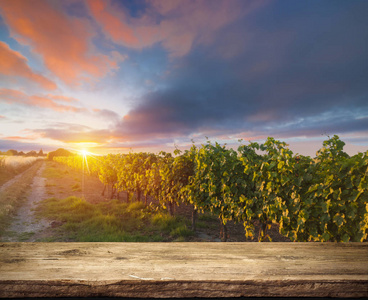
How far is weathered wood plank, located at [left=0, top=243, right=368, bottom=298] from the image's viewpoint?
49.1 inches

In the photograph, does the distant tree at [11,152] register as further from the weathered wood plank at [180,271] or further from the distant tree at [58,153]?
the weathered wood plank at [180,271]

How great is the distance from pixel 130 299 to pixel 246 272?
0.64 m

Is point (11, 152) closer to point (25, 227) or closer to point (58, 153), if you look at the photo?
point (58, 153)

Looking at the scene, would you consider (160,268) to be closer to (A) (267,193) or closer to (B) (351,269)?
(B) (351,269)

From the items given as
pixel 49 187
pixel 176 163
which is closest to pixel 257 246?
pixel 176 163

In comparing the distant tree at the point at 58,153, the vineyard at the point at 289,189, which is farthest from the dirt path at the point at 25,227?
the distant tree at the point at 58,153

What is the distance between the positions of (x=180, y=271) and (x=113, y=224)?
820 centimetres

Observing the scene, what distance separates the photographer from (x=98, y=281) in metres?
1.24

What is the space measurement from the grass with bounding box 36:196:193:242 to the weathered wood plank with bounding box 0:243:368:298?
6.05 meters

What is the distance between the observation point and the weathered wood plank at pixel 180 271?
1247 mm

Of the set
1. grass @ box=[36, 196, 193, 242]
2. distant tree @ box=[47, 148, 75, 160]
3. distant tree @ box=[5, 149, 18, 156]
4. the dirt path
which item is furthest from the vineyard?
distant tree @ box=[5, 149, 18, 156]

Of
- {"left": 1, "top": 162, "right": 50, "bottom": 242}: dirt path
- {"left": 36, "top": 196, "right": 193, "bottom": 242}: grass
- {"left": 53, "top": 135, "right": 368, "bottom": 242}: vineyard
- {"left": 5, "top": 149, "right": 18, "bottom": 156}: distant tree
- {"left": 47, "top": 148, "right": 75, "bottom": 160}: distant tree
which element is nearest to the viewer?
{"left": 53, "top": 135, "right": 368, "bottom": 242}: vineyard

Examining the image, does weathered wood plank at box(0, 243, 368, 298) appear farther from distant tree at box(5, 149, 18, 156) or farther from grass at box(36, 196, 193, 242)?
distant tree at box(5, 149, 18, 156)

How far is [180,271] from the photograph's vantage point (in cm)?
134
